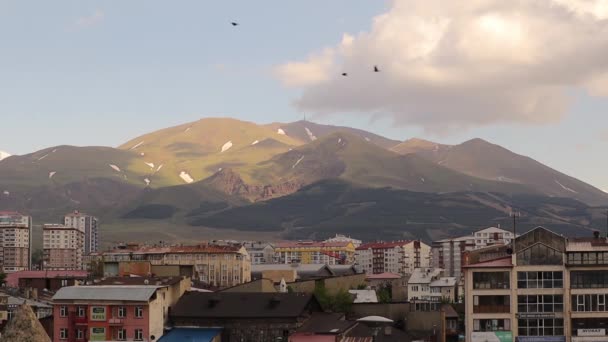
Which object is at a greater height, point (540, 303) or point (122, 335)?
point (540, 303)

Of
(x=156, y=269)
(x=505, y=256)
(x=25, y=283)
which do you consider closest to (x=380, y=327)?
(x=505, y=256)

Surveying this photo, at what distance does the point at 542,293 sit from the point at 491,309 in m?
3.44

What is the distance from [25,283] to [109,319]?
169ft

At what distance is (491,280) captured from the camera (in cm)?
7800

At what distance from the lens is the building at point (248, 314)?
80.8 metres

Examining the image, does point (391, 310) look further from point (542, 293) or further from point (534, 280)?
point (542, 293)

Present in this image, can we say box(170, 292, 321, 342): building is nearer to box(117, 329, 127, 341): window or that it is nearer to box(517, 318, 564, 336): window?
box(117, 329, 127, 341): window

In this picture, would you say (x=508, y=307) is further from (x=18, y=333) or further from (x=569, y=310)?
(x=18, y=333)

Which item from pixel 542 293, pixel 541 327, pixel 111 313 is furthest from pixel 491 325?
pixel 111 313

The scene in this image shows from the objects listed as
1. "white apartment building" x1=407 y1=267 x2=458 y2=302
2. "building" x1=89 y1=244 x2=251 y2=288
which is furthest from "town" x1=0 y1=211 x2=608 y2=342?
"building" x1=89 y1=244 x2=251 y2=288

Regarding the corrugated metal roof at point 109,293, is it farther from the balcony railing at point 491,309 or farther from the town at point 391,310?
the balcony railing at point 491,309

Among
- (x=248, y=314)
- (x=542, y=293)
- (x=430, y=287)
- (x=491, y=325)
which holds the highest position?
(x=430, y=287)

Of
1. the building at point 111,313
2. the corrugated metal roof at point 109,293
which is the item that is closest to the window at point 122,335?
the building at point 111,313

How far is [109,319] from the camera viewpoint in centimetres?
8156
